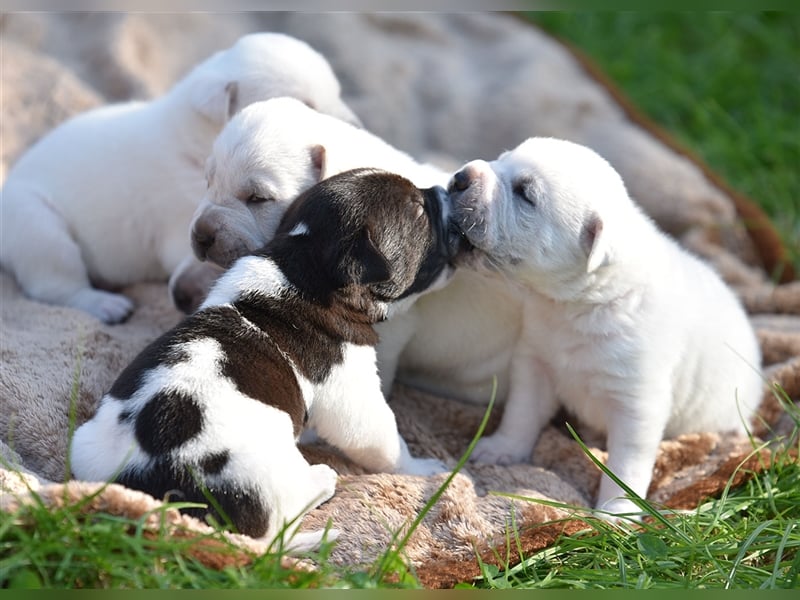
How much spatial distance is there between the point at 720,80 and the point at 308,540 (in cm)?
723

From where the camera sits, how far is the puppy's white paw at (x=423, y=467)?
458 centimetres

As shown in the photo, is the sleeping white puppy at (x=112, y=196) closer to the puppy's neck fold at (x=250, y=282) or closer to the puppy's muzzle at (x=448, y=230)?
the puppy's muzzle at (x=448, y=230)

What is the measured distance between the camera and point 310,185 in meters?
4.63

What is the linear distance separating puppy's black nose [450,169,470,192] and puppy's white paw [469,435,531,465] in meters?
1.37

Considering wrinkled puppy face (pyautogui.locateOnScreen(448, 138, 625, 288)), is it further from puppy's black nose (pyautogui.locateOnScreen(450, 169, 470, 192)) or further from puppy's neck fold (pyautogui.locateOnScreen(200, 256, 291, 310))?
puppy's neck fold (pyautogui.locateOnScreen(200, 256, 291, 310))

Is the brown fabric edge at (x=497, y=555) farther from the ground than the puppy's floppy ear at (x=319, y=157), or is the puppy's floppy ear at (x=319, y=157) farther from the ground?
the puppy's floppy ear at (x=319, y=157)

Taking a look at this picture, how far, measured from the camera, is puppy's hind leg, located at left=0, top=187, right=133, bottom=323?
563 cm

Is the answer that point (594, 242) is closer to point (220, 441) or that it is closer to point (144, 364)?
point (220, 441)

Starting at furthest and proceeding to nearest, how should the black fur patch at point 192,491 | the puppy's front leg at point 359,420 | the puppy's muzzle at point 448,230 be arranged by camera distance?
the puppy's muzzle at point 448,230
the puppy's front leg at point 359,420
the black fur patch at point 192,491

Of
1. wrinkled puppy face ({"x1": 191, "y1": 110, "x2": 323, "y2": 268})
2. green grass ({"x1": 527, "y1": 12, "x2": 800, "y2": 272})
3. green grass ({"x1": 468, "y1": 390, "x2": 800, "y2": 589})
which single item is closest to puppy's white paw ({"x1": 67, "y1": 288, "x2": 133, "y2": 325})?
wrinkled puppy face ({"x1": 191, "y1": 110, "x2": 323, "y2": 268})

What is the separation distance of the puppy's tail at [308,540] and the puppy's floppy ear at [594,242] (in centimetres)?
163

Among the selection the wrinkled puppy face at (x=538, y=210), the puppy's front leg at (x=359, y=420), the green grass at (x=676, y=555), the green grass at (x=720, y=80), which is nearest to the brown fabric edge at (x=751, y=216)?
the green grass at (x=720, y=80)

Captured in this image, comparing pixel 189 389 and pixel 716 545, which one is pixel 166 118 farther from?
pixel 716 545

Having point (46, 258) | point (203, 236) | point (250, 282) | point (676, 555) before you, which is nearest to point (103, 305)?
point (46, 258)
